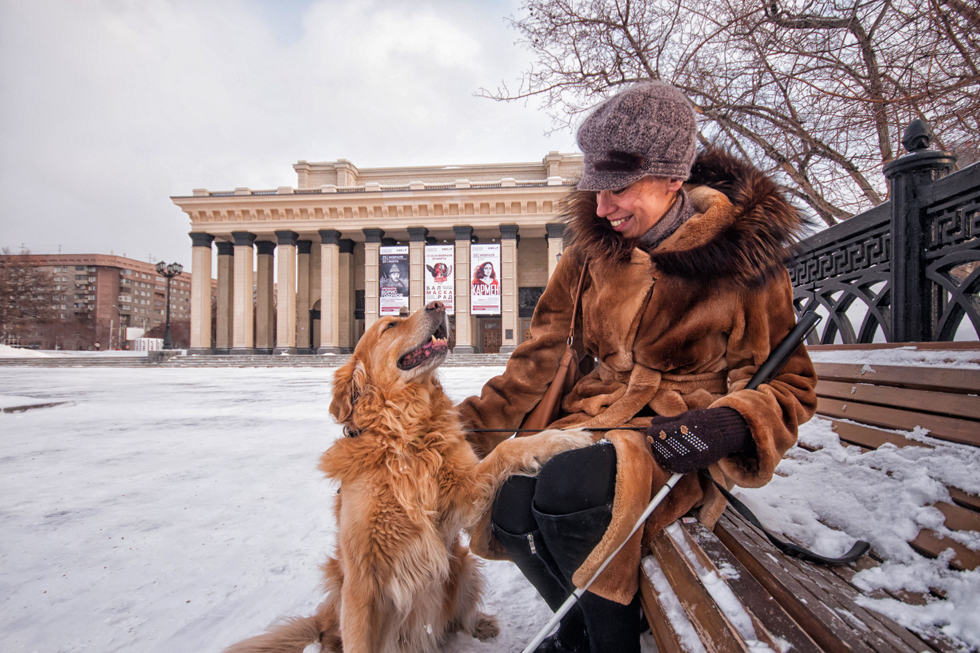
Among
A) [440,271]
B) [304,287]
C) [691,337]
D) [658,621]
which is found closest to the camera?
[658,621]

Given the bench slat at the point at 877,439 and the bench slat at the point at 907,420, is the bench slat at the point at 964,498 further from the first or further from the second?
the bench slat at the point at 907,420

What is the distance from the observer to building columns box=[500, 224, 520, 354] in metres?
31.2

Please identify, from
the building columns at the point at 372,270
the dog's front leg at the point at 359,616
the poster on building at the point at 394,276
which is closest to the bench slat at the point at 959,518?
the dog's front leg at the point at 359,616

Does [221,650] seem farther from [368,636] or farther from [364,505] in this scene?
[364,505]

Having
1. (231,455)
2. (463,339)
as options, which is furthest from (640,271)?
(463,339)

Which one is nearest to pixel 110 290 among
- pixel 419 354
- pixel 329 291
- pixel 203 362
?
pixel 329 291

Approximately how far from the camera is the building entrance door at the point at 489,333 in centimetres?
3575

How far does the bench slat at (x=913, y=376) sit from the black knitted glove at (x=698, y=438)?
81 centimetres

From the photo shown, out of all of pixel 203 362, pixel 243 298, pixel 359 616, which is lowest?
pixel 203 362

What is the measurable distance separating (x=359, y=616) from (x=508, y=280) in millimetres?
30033

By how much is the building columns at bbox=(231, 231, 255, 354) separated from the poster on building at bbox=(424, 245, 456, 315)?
13.3 meters

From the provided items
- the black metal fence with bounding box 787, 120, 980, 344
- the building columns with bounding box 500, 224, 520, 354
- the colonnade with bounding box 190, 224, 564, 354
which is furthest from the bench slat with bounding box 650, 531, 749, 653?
the building columns with bounding box 500, 224, 520, 354

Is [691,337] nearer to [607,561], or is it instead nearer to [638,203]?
[638,203]

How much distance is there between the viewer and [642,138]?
1.70m
